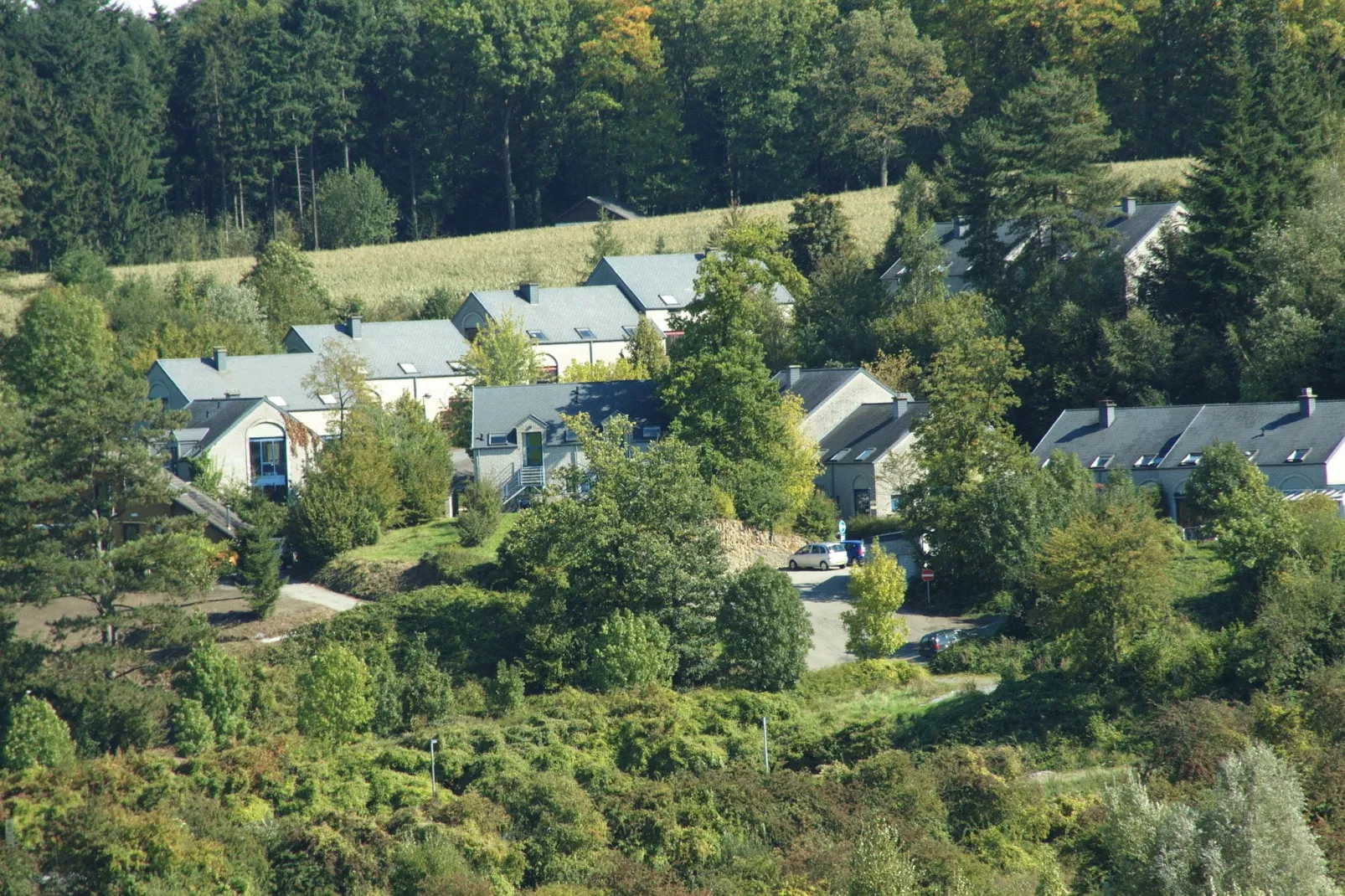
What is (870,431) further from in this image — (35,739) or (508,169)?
(508,169)

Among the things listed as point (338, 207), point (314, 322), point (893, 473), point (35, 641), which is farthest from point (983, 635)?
point (338, 207)

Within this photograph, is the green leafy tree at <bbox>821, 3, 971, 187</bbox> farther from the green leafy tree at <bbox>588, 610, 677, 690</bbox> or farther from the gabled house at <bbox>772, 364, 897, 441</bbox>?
the green leafy tree at <bbox>588, 610, 677, 690</bbox>

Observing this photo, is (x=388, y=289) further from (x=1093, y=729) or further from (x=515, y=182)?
(x=1093, y=729)

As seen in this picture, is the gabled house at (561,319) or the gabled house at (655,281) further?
the gabled house at (655,281)

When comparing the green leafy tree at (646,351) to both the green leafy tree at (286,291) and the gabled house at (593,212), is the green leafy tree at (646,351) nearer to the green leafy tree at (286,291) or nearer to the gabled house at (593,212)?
the green leafy tree at (286,291)

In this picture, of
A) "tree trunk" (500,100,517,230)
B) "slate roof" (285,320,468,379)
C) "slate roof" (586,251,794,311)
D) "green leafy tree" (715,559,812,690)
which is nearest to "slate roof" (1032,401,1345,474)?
"green leafy tree" (715,559,812,690)

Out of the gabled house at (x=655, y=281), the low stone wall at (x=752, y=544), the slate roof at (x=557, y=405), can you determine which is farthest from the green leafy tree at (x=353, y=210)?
the low stone wall at (x=752, y=544)
